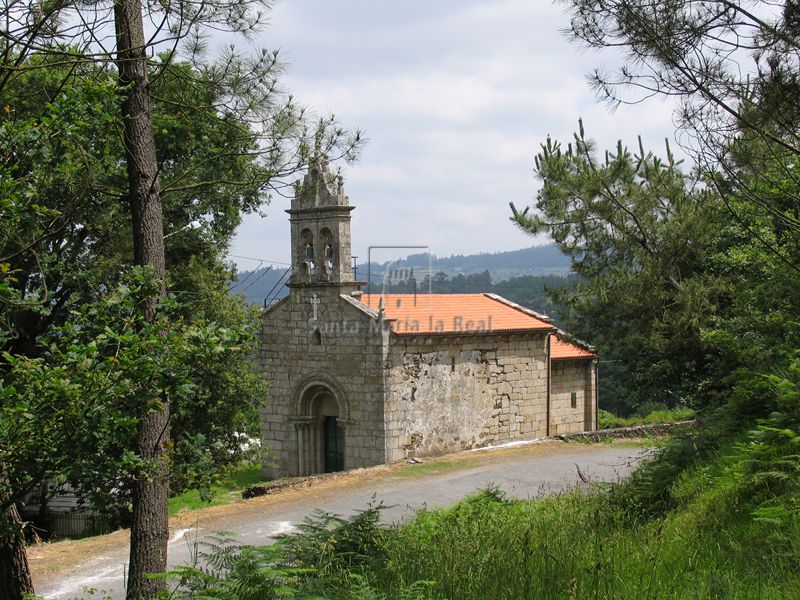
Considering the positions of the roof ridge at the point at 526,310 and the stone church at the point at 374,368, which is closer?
the stone church at the point at 374,368

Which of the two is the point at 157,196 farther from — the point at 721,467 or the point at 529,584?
the point at 721,467

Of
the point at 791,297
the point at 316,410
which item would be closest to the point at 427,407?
the point at 316,410

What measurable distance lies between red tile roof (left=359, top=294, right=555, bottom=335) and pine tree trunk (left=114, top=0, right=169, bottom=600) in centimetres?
1279

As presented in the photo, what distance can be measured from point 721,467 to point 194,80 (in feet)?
21.7

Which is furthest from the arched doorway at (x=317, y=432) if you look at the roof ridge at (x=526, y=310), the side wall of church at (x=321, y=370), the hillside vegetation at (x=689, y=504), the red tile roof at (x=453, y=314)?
the hillside vegetation at (x=689, y=504)

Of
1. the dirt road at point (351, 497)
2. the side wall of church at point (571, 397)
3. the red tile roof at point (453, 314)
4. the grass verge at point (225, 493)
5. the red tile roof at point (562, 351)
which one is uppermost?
the red tile roof at point (453, 314)

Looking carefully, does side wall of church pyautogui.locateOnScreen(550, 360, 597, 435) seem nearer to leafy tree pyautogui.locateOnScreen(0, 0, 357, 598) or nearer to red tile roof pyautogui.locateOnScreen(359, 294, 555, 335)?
red tile roof pyautogui.locateOnScreen(359, 294, 555, 335)

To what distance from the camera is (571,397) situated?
24.8m

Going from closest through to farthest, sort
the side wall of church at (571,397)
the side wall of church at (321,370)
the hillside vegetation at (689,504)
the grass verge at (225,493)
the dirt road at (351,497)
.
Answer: the hillside vegetation at (689,504), the dirt road at (351,497), the grass verge at (225,493), the side wall of church at (321,370), the side wall of church at (571,397)

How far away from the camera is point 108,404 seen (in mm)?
5062

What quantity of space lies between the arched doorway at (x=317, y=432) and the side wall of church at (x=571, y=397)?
6607mm

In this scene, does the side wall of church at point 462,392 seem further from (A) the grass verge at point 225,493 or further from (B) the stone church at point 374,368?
(A) the grass verge at point 225,493

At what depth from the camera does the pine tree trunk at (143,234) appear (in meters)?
7.33

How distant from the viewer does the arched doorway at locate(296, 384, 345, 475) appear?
21609 millimetres
